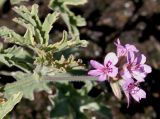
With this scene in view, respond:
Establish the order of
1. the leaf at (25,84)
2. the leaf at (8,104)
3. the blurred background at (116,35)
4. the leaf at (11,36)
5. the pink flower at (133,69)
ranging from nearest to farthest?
the leaf at (8,104), the leaf at (11,36), the pink flower at (133,69), the leaf at (25,84), the blurred background at (116,35)

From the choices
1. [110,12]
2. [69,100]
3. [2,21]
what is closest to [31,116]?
[69,100]

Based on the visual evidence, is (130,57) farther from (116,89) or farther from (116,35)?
(116,35)

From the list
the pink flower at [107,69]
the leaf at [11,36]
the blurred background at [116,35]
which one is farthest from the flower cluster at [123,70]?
the blurred background at [116,35]

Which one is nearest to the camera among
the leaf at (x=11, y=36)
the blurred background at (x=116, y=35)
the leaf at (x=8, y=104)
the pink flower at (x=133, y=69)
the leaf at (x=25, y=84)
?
the leaf at (x=8, y=104)

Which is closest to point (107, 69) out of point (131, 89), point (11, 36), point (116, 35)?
point (131, 89)

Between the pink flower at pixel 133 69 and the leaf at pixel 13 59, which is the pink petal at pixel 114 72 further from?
the leaf at pixel 13 59

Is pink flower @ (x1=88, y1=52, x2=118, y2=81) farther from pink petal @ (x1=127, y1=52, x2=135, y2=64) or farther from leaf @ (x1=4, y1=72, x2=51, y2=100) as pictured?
leaf @ (x1=4, y1=72, x2=51, y2=100)
